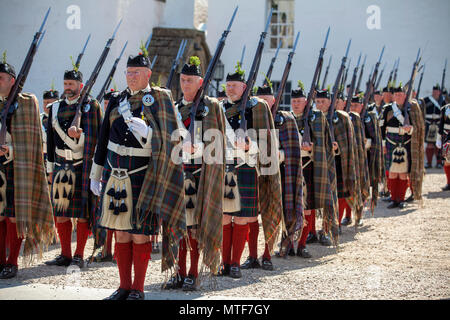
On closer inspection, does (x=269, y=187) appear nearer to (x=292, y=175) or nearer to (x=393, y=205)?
(x=292, y=175)

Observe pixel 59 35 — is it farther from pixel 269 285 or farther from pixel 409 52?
pixel 409 52

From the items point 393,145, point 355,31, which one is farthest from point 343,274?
point 355,31

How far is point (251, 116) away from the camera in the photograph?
17.8 ft

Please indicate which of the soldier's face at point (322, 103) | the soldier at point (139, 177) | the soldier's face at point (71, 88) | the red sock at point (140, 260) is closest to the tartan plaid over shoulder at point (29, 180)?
the soldier's face at point (71, 88)

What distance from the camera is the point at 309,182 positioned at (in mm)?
6520

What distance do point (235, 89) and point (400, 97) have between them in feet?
16.2

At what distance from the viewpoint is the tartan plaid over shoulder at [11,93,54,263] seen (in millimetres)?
4871

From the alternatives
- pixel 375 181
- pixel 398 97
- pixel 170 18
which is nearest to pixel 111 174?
pixel 375 181

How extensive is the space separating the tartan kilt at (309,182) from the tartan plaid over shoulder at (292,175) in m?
0.49

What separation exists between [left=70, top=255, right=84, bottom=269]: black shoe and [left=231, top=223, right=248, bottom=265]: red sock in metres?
1.45

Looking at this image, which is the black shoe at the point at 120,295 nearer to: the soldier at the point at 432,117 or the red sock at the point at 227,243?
the red sock at the point at 227,243

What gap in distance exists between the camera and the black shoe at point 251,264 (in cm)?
573

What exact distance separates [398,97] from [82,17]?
19.7 ft

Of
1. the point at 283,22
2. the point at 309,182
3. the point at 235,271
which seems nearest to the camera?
the point at 235,271
